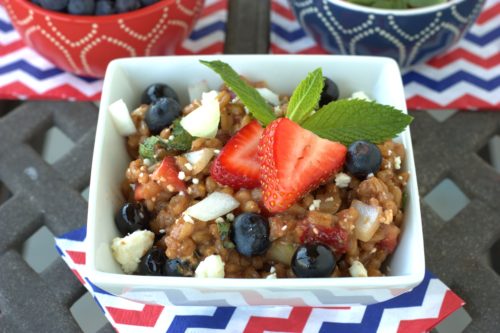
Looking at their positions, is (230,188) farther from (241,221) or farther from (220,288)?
(220,288)

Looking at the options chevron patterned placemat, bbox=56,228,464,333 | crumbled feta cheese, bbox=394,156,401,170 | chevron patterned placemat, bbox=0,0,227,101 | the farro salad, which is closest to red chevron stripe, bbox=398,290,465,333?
chevron patterned placemat, bbox=56,228,464,333

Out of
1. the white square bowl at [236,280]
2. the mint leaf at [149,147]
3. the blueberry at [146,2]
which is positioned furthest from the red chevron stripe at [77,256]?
the blueberry at [146,2]

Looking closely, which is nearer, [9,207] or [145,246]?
[145,246]

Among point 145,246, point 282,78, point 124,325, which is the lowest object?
point 124,325

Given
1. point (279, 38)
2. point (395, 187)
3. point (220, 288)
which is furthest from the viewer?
point (279, 38)

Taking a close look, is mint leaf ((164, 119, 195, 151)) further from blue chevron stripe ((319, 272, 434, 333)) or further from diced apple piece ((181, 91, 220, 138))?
blue chevron stripe ((319, 272, 434, 333))

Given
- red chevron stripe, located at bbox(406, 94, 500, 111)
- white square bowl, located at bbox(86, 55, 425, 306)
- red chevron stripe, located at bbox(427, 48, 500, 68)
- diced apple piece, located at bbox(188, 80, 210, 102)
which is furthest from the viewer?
red chevron stripe, located at bbox(427, 48, 500, 68)

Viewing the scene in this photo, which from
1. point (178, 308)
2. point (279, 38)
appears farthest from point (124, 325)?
point (279, 38)
